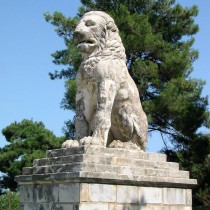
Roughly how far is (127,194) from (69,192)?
84 centimetres

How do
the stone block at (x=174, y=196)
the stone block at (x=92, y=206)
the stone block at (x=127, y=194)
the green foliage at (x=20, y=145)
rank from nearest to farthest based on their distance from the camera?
the stone block at (x=92, y=206)
the stone block at (x=127, y=194)
the stone block at (x=174, y=196)
the green foliage at (x=20, y=145)

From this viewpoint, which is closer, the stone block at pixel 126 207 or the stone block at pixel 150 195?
the stone block at pixel 126 207

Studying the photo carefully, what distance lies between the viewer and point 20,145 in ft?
87.0

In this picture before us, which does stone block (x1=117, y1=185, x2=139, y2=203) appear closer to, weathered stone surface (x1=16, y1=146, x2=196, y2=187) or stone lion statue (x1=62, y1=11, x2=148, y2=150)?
weathered stone surface (x1=16, y1=146, x2=196, y2=187)

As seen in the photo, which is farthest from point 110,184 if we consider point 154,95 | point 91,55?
point 154,95

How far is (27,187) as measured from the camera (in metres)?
7.32

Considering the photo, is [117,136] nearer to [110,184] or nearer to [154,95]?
[110,184]

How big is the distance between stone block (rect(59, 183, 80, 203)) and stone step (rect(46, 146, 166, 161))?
18.2 inches

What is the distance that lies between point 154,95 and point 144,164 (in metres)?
11.0

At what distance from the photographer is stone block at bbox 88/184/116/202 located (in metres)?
6.46

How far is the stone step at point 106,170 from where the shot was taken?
647 cm

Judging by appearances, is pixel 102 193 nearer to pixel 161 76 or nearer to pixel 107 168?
pixel 107 168

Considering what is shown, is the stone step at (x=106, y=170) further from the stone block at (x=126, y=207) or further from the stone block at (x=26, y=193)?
the stone block at (x=126, y=207)

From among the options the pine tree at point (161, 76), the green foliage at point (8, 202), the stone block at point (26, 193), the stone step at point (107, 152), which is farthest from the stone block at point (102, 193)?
the green foliage at point (8, 202)
